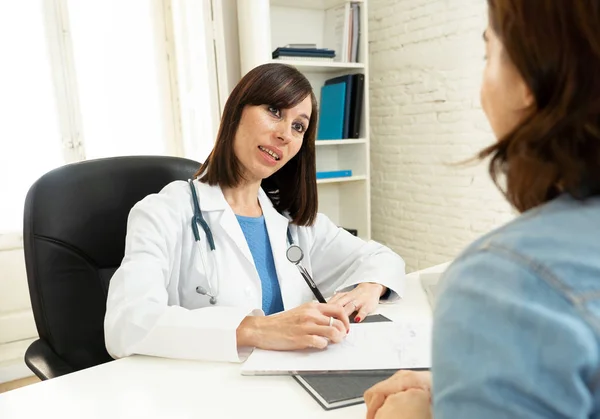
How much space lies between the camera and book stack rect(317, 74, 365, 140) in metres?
2.77

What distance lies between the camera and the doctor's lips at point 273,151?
55.1 inches

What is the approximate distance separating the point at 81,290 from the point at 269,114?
714 millimetres

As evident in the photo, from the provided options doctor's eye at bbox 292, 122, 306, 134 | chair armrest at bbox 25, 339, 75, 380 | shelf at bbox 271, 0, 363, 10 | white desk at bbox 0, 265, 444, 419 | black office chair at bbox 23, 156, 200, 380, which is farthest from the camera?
shelf at bbox 271, 0, 363, 10

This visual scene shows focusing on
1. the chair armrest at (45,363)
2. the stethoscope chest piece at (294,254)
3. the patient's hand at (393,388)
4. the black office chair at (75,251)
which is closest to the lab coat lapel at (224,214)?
the stethoscope chest piece at (294,254)

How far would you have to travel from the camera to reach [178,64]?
292 centimetres

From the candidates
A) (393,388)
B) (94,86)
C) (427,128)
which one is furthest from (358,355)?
(94,86)

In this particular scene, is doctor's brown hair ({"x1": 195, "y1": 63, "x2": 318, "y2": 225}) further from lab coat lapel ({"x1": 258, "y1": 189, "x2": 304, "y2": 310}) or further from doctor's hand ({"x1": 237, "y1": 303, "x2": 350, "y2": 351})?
doctor's hand ({"x1": 237, "y1": 303, "x2": 350, "y2": 351})

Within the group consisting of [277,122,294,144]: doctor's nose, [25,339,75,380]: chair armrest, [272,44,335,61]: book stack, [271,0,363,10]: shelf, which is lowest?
[25,339,75,380]: chair armrest

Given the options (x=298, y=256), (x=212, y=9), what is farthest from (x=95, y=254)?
(x=212, y=9)

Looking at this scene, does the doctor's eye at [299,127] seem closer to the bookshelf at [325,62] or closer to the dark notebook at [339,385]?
the dark notebook at [339,385]

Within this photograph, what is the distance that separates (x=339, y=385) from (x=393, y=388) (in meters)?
0.15

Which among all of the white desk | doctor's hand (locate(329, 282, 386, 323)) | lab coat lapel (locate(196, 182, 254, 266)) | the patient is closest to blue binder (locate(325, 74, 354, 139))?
lab coat lapel (locate(196, 182, 254, 266))

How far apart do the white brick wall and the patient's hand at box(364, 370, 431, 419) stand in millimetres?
1947

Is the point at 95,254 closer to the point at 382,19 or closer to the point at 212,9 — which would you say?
the point at 212,9
